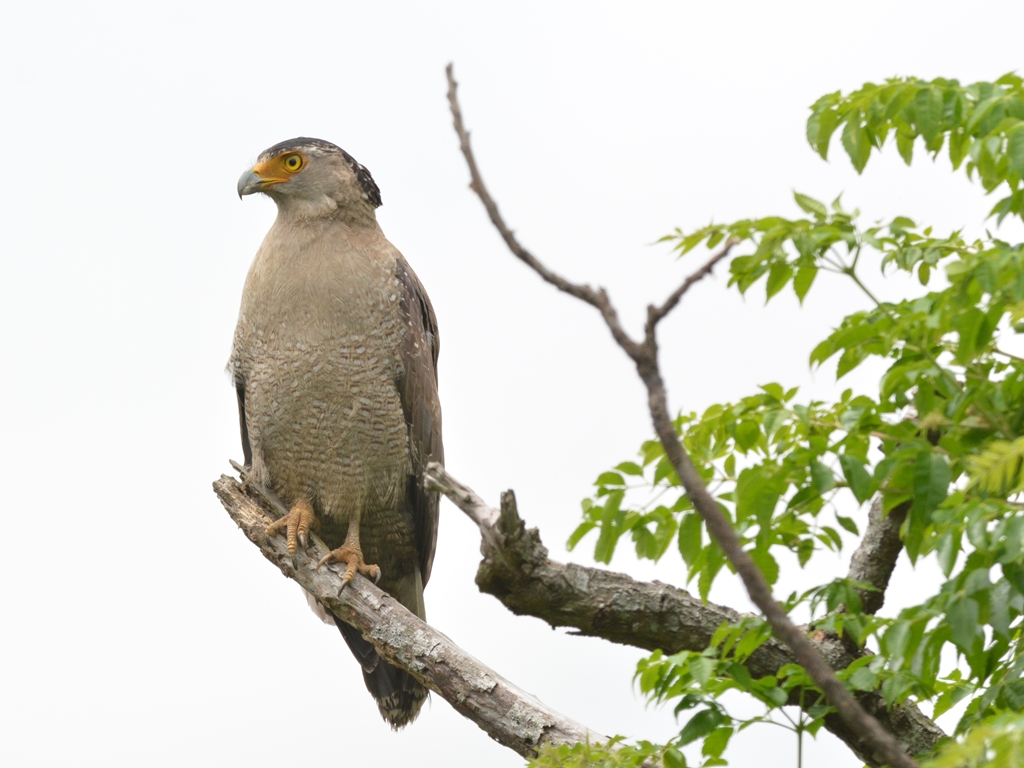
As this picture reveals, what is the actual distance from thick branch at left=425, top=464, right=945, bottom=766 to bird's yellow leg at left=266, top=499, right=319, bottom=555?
6.28ft

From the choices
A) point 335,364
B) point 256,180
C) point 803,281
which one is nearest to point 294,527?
point 335,364

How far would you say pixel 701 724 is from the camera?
2811 mm

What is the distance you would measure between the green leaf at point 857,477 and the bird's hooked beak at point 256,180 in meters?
3.80

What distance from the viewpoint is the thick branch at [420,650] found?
3.99m

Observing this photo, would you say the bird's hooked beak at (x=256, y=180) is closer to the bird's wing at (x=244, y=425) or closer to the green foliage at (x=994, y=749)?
the bird's wing at (x=244, y=425)

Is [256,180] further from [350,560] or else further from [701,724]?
[701,724]

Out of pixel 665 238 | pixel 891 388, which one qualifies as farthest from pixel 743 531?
pixel 665 238

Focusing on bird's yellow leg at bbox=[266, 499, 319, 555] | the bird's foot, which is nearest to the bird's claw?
the bird's foot

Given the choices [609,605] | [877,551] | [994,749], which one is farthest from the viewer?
[877,551]

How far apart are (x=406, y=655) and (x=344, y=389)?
1.51 m

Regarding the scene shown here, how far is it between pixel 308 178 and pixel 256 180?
0.25m

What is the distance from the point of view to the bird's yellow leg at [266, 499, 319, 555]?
530 cm

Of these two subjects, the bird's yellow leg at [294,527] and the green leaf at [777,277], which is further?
the bird's yellow leg at [294,527]

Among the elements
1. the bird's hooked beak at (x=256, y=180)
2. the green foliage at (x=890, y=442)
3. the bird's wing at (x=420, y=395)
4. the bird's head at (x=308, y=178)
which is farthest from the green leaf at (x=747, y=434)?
the bird's hooked beak at (x=256, y=180)
